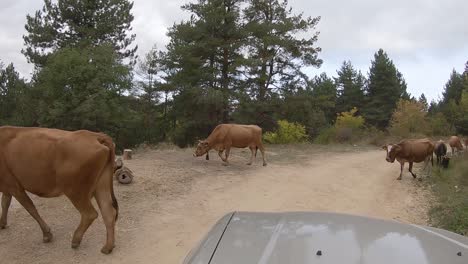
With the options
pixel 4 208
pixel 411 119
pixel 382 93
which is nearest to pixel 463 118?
pixel 411 119

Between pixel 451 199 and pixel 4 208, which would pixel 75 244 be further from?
pixel 451 199

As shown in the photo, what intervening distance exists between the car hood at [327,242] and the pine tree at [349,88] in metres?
63.8

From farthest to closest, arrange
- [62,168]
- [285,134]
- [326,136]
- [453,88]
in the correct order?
[453,88] < [326,136] < [285,134] < [62,168]

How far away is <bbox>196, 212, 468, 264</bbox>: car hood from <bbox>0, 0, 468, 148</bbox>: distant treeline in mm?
24052

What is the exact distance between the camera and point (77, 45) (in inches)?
1252

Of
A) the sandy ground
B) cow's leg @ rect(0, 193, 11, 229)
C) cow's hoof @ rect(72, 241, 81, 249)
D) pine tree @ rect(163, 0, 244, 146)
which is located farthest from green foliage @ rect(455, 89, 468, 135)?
cow's leg @ rect(0, 193, 11, 229)

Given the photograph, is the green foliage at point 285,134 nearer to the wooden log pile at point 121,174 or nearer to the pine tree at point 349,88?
the wooden log pile at point 121,174

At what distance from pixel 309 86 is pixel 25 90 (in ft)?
72.2

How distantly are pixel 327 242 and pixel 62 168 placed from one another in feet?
17.2

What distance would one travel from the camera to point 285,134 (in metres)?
31.3

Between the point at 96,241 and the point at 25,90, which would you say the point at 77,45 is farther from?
the point at 96,241

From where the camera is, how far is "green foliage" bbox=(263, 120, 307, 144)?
31.0m

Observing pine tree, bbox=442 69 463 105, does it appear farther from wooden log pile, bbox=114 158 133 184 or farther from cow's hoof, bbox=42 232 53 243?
cow's hoof, bbox=42 232 53 243

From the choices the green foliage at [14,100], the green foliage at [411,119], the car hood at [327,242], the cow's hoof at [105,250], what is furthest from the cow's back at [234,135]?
the green foliage at [411,119]
